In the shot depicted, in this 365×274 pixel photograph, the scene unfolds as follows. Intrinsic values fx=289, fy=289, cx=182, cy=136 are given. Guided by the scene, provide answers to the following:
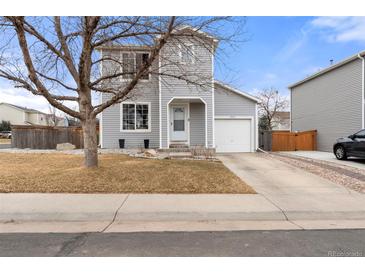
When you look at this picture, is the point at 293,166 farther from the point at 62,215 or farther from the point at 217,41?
the point at 62,215

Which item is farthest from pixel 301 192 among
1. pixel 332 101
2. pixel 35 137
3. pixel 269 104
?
pixel 269 104

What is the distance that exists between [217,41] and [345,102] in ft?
42.0

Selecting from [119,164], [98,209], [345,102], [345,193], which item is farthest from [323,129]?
[98,209]

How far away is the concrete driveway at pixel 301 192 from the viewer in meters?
6.21

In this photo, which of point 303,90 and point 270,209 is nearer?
point 270,209

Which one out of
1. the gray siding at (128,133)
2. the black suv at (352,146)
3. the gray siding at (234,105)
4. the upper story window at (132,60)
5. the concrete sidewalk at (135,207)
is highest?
the upper story window at (132,60)

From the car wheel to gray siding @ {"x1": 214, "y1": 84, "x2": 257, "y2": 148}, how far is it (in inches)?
200

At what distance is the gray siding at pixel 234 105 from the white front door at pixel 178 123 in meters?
2.23

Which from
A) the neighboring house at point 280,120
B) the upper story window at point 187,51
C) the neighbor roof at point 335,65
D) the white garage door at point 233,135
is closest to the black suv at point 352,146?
the white garage door at point 233,135

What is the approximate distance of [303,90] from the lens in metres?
23.5

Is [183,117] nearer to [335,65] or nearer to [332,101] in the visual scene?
[332,101]

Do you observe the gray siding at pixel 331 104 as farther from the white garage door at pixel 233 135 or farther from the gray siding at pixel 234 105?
the white garage door at pixel 233 135

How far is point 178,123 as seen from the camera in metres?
17.2

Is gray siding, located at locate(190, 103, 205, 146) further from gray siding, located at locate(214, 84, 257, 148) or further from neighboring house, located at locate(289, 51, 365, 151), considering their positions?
neighboring house, located at locate(289, 51, 365, 151)
